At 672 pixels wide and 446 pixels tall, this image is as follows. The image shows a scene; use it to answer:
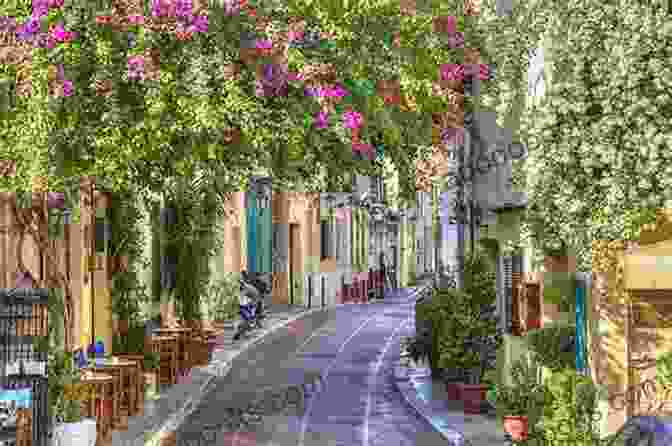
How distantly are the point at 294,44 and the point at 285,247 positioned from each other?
34581 mm

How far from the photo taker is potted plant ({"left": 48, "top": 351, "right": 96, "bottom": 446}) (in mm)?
15578

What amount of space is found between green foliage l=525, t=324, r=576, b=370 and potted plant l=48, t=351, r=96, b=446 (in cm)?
513

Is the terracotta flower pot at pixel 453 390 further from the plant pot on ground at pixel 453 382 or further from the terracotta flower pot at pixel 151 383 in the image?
the terracotta flower pot at pixel 151 383

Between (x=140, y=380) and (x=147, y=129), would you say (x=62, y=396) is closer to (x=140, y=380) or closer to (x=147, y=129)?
(x=147, y=129)

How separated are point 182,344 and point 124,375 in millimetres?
6033

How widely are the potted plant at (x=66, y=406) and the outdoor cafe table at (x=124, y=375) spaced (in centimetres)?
259

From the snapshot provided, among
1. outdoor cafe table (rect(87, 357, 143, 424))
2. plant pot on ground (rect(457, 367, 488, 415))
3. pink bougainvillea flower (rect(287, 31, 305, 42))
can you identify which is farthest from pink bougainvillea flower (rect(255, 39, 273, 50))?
plant pot on ground (rect(457, 367, 488, 415))

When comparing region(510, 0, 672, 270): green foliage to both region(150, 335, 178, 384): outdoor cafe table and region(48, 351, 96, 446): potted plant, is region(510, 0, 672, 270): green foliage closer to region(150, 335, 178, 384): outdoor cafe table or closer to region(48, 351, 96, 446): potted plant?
region(48, 351, 96, 446): potted plant

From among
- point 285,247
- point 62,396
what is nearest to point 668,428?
point 62,396

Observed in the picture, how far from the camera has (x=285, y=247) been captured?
49.3 meters

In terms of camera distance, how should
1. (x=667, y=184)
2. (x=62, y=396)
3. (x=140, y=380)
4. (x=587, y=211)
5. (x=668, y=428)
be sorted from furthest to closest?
(x=140, y=380)
(x=62, y=396)
(x=587, y=211)
(x=667, y=184)
(x=668, y=428)

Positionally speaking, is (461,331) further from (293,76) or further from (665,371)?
(665,371)

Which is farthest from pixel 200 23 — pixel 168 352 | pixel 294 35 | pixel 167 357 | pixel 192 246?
pixel 192 246

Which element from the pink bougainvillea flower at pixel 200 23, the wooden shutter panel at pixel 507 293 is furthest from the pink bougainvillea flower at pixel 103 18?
the wooden shutter panel at pixel 507 293
